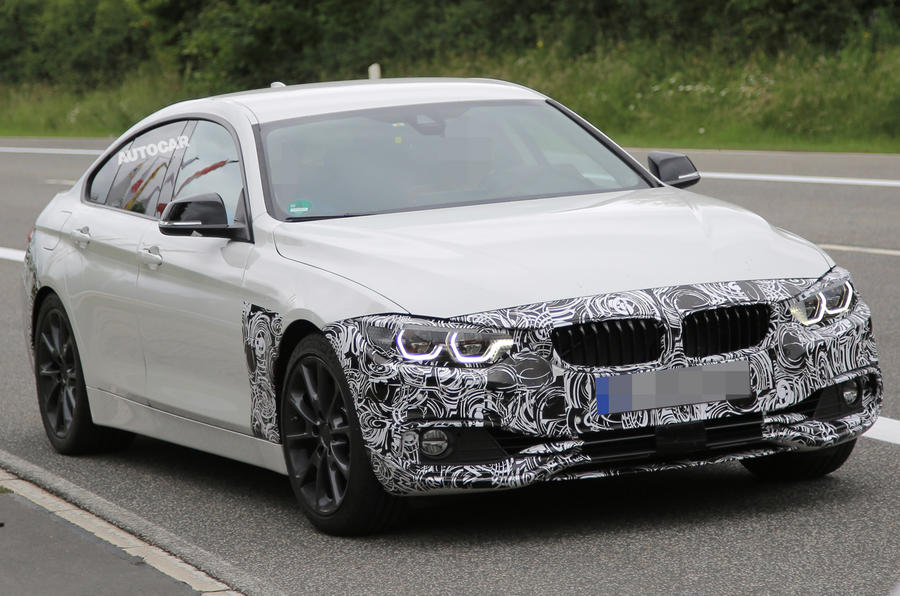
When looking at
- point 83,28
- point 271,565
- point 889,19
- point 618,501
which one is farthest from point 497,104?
point 83,28

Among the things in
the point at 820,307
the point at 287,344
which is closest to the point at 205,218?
the point at 287,344

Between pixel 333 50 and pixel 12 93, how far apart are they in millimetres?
10847

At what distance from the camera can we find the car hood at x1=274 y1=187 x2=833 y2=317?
528cm

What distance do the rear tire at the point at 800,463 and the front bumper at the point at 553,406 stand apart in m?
0.54

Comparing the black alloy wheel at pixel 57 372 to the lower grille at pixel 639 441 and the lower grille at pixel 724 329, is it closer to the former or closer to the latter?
the lower grille at pixel 639 441

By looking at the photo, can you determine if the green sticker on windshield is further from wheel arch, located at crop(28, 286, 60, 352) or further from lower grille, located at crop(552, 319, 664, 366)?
wheel arch, located at crop(28, 286, 60, 352)

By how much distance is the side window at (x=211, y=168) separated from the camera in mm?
6555

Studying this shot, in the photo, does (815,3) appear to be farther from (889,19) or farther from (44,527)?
(44,527)

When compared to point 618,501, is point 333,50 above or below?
below

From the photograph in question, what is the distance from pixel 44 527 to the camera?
235 inches

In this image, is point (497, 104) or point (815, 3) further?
point (815, 3)

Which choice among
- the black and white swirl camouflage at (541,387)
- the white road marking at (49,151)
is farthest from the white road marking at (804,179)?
the white road marking at (49,151)

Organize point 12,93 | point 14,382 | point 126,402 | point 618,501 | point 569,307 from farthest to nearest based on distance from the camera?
1. point 12,93
2. point 14,382
3. point 126,402
4. point 618,501
5. point 569,307

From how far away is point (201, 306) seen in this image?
623 centimetres
